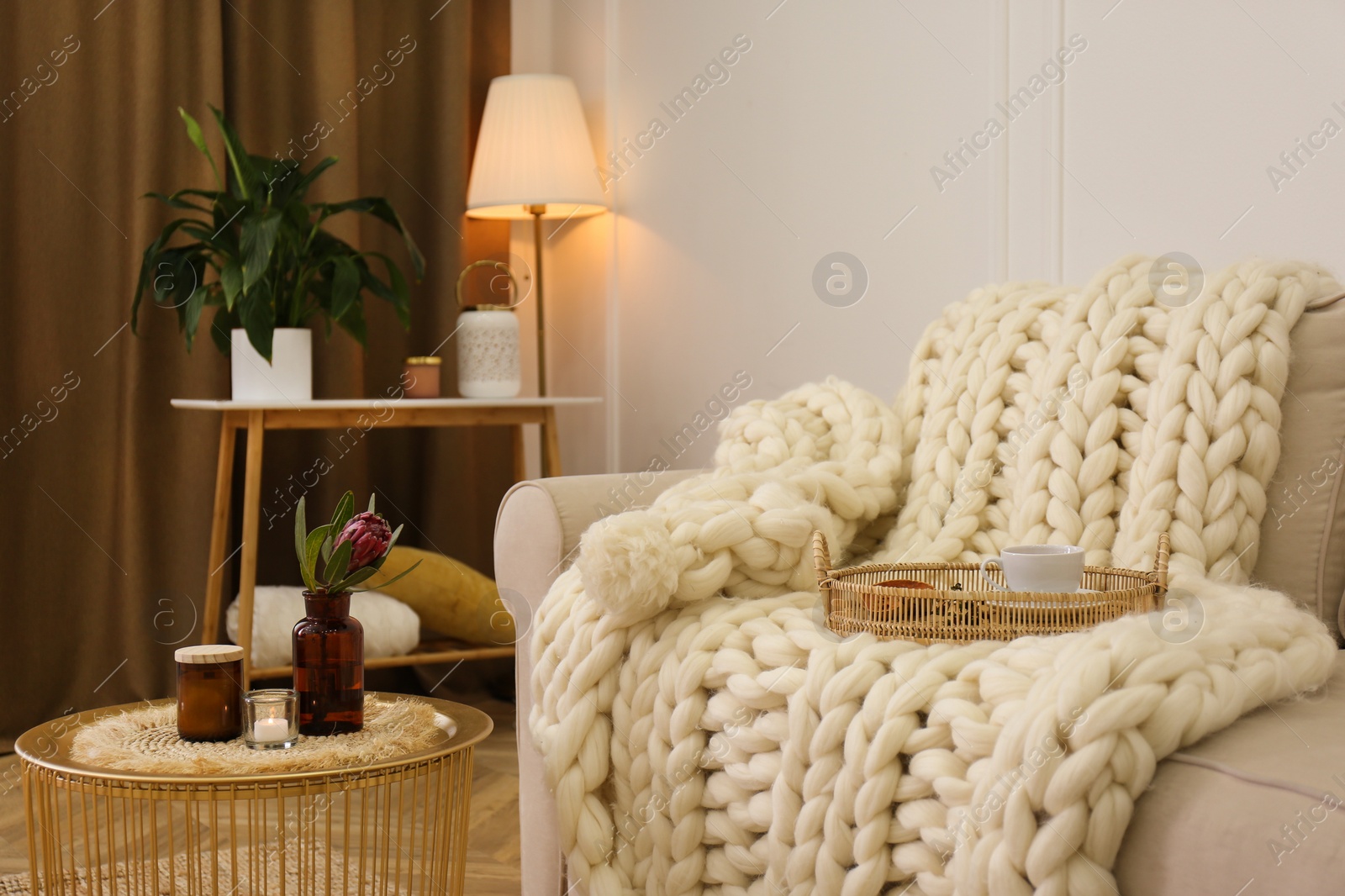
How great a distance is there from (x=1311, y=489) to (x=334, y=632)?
0.97 metres

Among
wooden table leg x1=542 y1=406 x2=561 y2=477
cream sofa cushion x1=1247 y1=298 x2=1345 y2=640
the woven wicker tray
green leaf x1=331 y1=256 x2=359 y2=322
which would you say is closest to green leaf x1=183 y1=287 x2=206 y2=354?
green leaf x1=331 y1=256 x2=359 y2=322

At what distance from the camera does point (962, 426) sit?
1396 millimetres

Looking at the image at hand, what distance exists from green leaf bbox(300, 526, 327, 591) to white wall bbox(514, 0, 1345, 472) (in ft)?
3.96

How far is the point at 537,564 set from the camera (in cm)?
132

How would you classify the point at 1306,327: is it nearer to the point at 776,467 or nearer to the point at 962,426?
the point at 962,426

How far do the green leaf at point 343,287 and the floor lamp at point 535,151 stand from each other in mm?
468

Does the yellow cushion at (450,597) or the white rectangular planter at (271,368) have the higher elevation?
the white rectangular planter at (271,368)

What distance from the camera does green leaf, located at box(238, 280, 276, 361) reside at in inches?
82.7

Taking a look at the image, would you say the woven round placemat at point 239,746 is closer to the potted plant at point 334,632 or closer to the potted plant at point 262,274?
the potted plant at point 334,632

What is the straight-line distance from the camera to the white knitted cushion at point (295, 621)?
7.14ft

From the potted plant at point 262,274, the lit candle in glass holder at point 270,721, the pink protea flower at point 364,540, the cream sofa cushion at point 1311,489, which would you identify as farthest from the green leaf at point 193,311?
the cream sofa cushion at point 1311,489

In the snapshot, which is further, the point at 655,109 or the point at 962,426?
the point at 655,109

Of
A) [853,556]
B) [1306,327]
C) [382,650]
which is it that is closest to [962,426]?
[853,556]

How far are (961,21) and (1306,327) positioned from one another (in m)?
0.94
